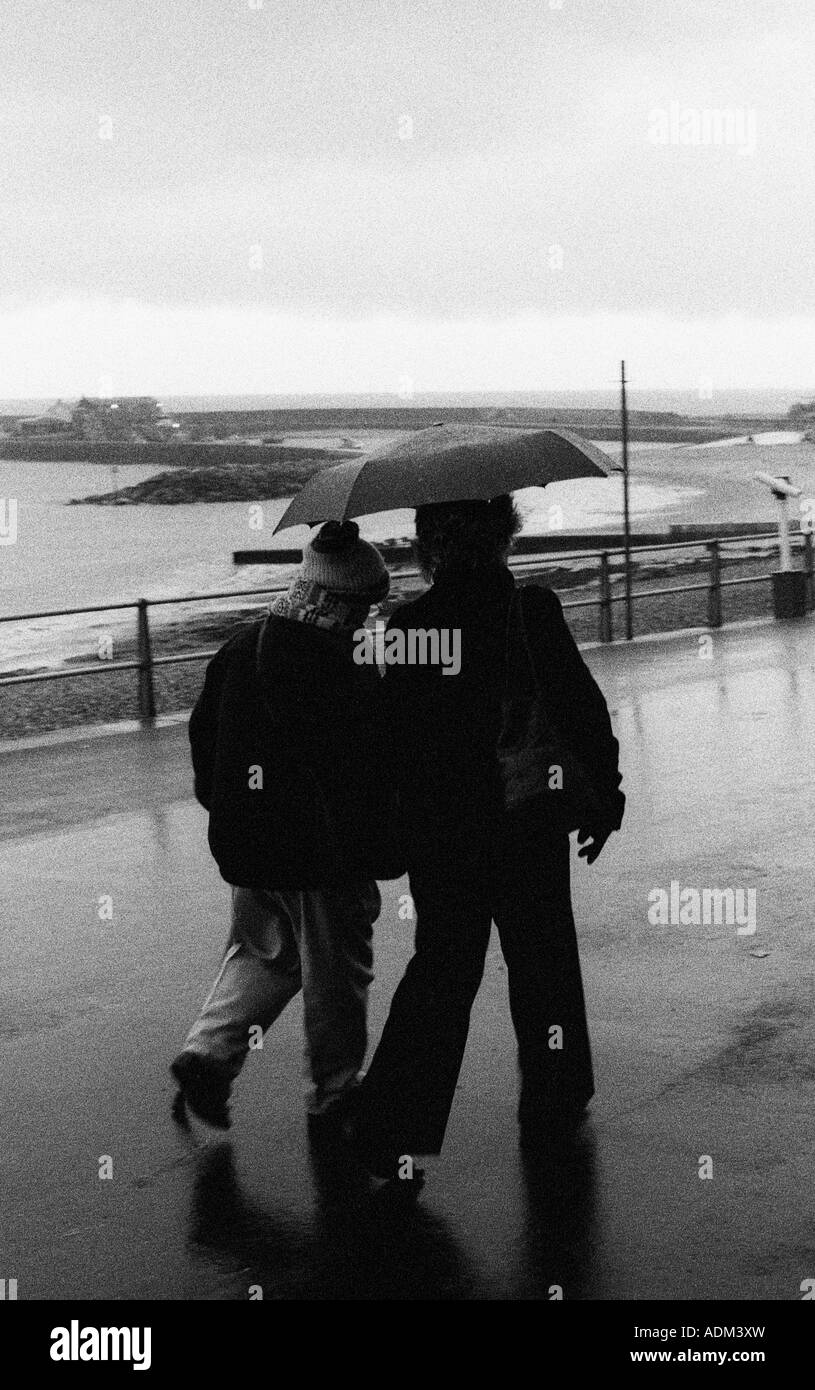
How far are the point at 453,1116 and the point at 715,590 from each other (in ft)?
47.8

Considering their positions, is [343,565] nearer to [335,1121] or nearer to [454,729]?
[454,729]

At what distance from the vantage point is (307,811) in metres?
4.98

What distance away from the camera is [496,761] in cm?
476

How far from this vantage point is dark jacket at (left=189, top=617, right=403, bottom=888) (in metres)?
4.89

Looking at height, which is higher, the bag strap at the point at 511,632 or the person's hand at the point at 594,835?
the bag strap at the point at 511,632

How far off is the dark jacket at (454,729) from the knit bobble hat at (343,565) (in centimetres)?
21

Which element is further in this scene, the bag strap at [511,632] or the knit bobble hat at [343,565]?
the knit bobble hat at [343,565]

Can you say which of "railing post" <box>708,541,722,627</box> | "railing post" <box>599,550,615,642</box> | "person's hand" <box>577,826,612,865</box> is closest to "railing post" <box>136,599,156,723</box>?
"railing post" <box>599,550,615,642</box>

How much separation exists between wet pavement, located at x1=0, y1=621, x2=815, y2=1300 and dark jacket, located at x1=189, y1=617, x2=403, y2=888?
0.86 meters

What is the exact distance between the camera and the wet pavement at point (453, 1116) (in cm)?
438

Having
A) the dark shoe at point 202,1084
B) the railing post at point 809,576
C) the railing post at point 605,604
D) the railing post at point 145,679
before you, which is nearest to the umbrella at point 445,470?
the dark shoe at point 202,1084

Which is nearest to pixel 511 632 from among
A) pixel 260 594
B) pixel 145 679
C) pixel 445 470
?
pixel 445 470

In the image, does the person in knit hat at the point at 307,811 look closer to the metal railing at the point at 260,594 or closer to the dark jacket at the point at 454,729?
the dark jacket at the point at 454,729
